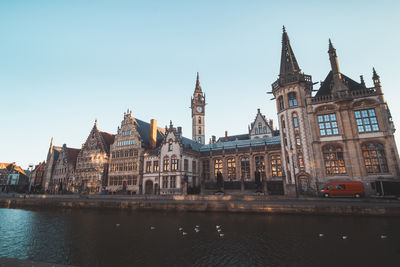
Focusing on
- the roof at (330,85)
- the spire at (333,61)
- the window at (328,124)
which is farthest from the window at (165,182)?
the spire at (333,61)

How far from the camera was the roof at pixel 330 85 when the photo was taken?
108 feet

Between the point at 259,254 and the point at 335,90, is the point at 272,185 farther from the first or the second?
the point at 259,254

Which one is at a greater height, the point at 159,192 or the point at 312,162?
the point at 312,162

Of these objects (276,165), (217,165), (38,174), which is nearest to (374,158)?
(276,165)

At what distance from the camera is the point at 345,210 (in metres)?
17.4

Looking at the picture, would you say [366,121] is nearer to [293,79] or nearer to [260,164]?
[293,79]

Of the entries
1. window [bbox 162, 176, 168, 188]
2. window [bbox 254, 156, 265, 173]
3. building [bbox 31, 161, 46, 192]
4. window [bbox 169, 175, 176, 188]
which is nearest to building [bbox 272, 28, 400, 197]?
window [bbox 254, 156, 265, 173]

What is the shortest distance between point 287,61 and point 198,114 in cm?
4123

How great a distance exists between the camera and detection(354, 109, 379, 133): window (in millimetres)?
29859

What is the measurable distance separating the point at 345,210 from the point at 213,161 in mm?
28427

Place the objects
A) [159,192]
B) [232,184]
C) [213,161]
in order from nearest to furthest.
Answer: [232,184]
[159,192]
[213,161]

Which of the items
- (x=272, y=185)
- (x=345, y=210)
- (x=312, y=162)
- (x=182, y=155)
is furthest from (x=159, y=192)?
(x=345, y=210)

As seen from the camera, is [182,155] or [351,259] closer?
[351,259]

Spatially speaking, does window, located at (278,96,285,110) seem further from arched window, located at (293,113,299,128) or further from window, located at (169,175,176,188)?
window, located at (169,175,176,188)
